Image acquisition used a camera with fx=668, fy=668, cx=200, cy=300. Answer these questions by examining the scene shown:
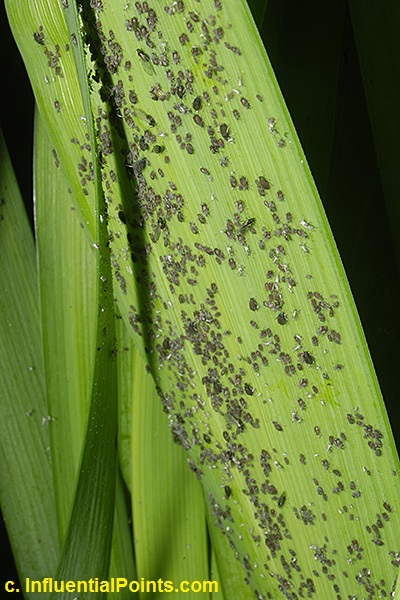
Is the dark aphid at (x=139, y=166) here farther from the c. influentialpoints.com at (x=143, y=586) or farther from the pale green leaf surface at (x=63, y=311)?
the c. influentialpoints.com at (x=143, y=586)

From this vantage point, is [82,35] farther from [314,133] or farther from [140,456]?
[140,456]

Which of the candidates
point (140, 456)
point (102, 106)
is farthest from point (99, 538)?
point (102, 106)

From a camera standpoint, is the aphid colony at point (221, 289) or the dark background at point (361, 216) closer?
the aphid colony at point (221, 289)

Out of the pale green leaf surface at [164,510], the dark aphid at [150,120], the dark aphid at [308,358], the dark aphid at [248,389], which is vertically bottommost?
the pale green leaf surface at [164,510]

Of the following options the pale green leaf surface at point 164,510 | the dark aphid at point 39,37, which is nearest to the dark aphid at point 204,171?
the dark aphid at point 39,37

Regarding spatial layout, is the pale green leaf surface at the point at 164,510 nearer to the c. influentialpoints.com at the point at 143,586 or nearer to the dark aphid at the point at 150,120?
the c. influentialpoints.com at the point at 143,586

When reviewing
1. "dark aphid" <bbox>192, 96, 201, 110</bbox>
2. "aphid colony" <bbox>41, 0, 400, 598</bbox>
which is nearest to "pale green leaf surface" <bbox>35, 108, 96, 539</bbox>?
"aphid colony" <bbox>41, 0, 400, 598</bbox>

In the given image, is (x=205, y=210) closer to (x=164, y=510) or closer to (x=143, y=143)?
(x=143, y=143)

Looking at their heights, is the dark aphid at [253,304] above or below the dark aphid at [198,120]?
below

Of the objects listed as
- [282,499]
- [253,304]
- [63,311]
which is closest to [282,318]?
[253,304]
